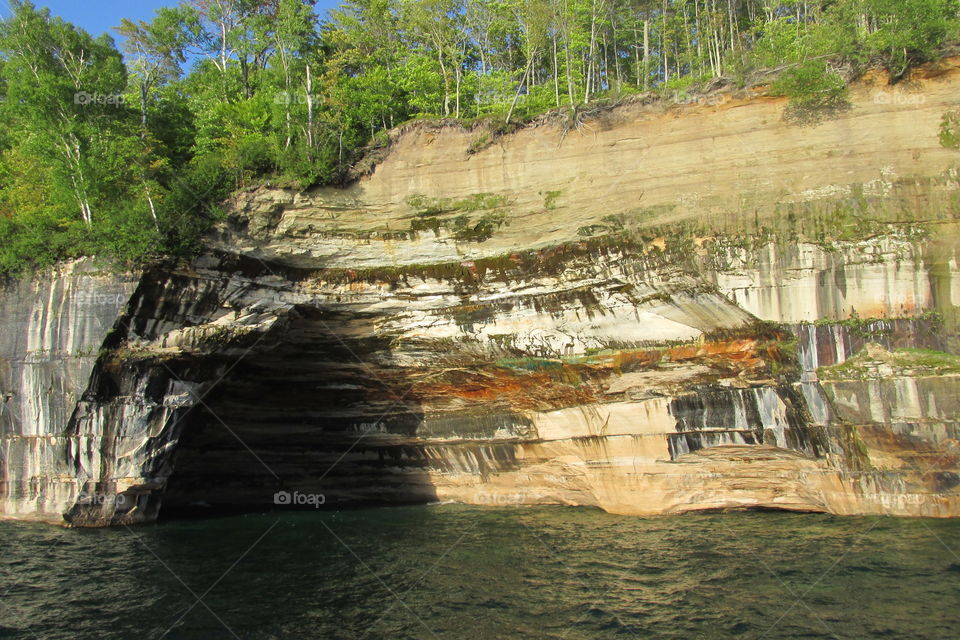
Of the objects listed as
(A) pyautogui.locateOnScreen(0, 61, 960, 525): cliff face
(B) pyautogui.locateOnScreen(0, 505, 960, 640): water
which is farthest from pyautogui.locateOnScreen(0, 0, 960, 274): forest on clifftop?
(B) pyautogui.locateOnScreen(0, 505, 960, 640): water

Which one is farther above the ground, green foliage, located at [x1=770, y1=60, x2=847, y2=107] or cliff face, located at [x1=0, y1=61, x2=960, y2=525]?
green foliage, located at [x1=770, y1=60, x2=847, y2=107]

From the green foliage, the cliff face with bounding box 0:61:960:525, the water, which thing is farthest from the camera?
the green foliage

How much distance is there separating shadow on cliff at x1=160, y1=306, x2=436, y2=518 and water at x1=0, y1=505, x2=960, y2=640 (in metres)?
4.18

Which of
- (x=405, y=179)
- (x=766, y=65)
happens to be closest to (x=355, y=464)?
(x=405, y=179)

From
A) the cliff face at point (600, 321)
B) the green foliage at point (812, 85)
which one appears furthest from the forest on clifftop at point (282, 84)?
the cliff face at point (600, 321)

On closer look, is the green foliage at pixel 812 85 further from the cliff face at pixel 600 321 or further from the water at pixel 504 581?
the water at pixel 504 581

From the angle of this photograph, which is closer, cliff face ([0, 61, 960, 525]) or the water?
the water

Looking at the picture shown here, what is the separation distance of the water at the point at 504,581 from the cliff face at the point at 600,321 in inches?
67.2

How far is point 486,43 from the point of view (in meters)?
26.1

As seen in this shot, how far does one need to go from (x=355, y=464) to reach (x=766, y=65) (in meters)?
16.2

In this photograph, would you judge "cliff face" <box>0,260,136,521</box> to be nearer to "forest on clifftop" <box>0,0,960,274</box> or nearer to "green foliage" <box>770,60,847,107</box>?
"forest on clifftop" <box>0,0,960,274</box>

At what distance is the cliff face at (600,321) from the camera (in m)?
12.7

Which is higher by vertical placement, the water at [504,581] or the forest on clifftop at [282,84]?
the forest on clifftop at [282,84]

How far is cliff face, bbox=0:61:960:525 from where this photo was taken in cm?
1274
